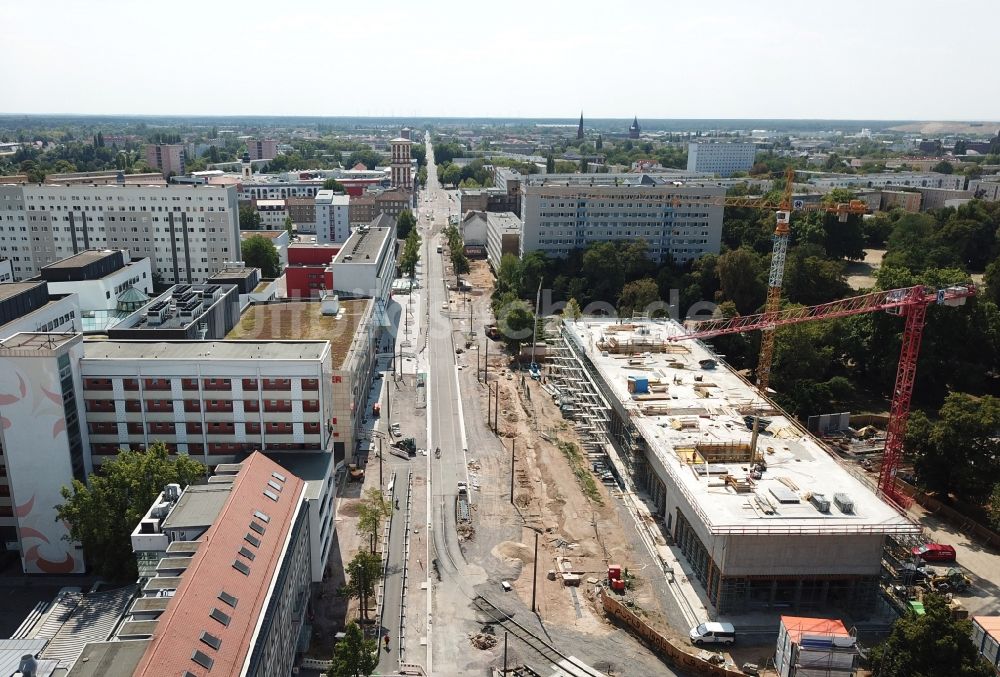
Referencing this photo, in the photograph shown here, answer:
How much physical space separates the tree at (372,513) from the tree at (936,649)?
21.1m

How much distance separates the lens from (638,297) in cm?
6775

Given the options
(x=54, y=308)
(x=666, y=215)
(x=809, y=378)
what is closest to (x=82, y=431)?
(x=54, y=308)

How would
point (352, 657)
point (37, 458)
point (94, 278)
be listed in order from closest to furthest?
point (352, 657) < point (37, 458) < point (94, 278)

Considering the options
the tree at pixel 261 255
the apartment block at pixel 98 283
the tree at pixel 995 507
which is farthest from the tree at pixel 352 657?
the tree at pixel 261 255

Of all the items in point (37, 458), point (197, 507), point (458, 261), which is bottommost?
point (458, 261)

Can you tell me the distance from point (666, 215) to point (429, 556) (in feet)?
184

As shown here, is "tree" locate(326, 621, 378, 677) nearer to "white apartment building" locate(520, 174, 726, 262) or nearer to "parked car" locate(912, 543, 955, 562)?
"parked car" locate(912, 543, 955, 562)

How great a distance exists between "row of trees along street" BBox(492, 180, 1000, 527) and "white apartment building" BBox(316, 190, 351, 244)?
30.3 metres

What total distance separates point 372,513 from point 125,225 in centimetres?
5691

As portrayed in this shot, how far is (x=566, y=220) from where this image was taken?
80.9m

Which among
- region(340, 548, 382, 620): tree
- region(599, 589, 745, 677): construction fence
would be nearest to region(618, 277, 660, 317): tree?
region(599, 589, 745, 677): construction fence

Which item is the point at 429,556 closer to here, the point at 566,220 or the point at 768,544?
the point at 768,544

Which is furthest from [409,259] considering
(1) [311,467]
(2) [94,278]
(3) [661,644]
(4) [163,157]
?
(4) [163,157]

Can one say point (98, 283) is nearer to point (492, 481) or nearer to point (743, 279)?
point (492, 481)
